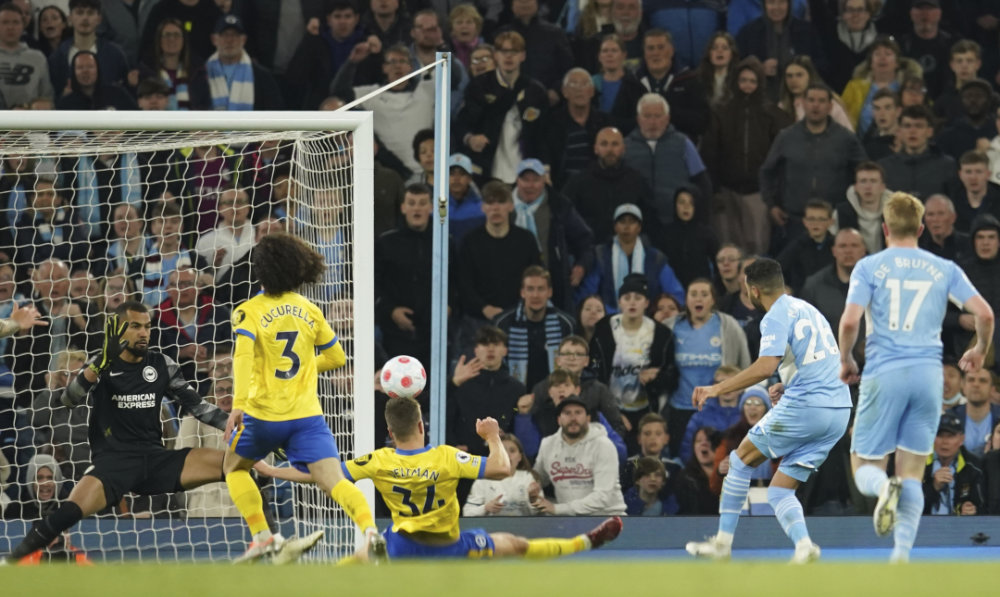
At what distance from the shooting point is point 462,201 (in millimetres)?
10781

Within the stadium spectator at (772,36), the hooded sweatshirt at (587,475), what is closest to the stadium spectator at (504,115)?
the stadium spectator at (772,36)

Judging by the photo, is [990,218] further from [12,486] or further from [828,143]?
[12,486]

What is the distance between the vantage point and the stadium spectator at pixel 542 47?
1139 cm

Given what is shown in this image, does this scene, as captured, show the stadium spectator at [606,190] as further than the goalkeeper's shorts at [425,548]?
Yes

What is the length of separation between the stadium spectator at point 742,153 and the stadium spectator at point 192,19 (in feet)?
13.7

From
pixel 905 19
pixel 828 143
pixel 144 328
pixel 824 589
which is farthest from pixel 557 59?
pixel 824 589

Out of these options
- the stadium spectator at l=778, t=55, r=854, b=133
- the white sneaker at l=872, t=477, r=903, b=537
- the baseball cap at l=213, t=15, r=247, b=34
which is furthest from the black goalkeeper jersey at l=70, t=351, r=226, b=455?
the stadium spectator at l=778, t=55, r=854, b=133

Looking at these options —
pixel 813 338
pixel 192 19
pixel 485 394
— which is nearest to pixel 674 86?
pixel 485 394

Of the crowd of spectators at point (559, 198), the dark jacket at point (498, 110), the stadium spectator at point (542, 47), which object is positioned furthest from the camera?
the stadium spectator at point (542, 47)

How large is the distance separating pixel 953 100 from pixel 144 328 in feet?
22.9

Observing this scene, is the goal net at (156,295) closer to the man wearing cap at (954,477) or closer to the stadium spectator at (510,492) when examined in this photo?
the stadium spectator at (510,492)

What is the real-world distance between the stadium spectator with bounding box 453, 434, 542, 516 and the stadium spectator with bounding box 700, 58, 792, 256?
2883mm

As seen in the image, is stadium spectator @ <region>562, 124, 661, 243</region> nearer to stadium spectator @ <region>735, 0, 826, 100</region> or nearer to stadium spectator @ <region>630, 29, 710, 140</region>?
stadium spectator @ <region>630, 29, 710, 140</region>

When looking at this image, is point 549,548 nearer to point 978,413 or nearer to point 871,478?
point 871,478
